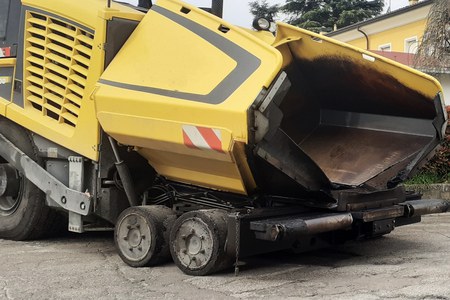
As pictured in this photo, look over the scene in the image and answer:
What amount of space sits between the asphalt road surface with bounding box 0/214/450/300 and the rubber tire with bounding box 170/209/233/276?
0.07 meters

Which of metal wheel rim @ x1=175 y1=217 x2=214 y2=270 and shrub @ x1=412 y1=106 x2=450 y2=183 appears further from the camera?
shrub @ x1=412 y1=106 x2=450 y2=183

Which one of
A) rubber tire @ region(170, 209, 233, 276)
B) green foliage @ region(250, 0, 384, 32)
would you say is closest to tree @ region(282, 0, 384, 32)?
green foliage @ region(250, 0, 384, 32)

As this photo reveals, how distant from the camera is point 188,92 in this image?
470cm

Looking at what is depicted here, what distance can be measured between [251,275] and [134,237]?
1.04 metres

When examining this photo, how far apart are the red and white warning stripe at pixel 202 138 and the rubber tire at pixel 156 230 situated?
73cm

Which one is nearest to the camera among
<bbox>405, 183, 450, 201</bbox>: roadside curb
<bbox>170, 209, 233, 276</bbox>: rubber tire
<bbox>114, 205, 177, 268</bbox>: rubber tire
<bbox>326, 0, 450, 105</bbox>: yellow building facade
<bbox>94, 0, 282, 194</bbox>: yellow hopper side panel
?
<bbox>94, 0, 282, 194</bbox>: yellow hopper side panel

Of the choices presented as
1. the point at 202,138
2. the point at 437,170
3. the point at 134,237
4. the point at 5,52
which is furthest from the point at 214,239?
the point at 437,170

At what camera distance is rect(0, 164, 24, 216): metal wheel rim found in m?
6.24

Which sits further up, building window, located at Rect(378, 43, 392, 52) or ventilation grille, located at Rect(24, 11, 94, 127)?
building window, located at Rect(378, 43, 392, 52)

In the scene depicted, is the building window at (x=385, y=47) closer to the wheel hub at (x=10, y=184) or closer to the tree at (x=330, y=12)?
the tree at (x=330, y=12)

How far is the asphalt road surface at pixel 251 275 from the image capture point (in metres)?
4.32

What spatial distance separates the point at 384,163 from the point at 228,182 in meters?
1.61

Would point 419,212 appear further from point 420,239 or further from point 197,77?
point 197,77

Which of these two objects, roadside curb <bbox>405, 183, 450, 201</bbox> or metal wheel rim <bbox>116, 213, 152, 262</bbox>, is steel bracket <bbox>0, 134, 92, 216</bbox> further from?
roadside curb <bbox>405, 183, 450, 201</bbox>
